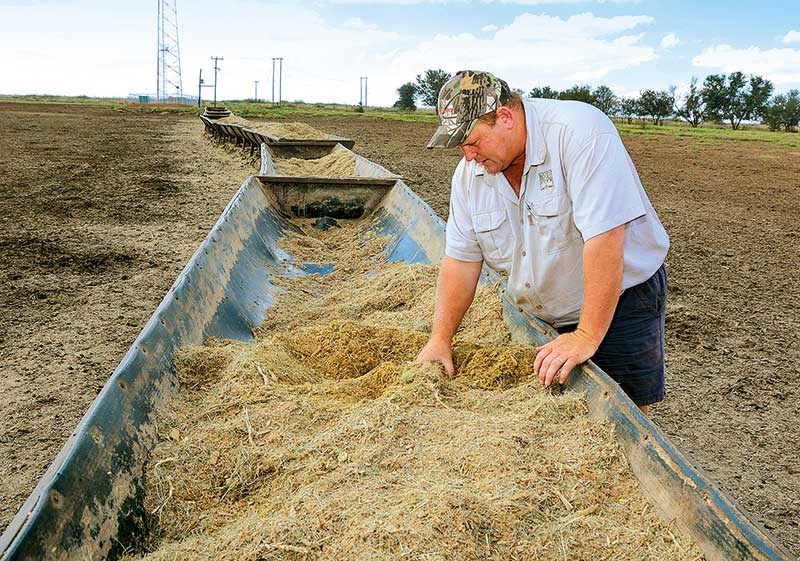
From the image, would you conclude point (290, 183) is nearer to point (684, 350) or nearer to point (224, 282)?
point (224, 282)

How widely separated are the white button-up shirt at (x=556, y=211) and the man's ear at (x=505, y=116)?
0.23 ft

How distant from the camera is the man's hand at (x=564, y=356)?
2.65 m

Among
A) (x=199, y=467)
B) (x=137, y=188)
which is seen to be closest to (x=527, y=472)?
(x=199, y=467)

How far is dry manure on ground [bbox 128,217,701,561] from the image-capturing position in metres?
1.98

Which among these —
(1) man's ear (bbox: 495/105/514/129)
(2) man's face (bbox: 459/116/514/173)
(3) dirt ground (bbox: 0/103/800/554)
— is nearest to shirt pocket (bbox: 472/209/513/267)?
(2) man's face (bbox: 459/116/514/173)

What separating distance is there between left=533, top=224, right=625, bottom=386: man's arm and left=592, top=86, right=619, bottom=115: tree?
8074 cm

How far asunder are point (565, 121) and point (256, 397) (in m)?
1.61

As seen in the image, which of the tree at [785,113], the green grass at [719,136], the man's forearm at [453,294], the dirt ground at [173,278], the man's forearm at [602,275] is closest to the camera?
the man's forearm at [602,275]

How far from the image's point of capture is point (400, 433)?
252 centimetres

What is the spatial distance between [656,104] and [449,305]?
8071cm

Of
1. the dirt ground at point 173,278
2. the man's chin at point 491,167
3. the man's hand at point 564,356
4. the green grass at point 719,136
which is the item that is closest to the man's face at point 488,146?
the man's chin at point 491,167

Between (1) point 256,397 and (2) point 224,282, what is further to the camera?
(2) point 224,282

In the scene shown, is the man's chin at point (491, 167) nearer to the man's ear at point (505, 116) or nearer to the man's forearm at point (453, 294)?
the man's ear at point (505, 116)

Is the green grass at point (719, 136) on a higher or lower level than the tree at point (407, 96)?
lower
